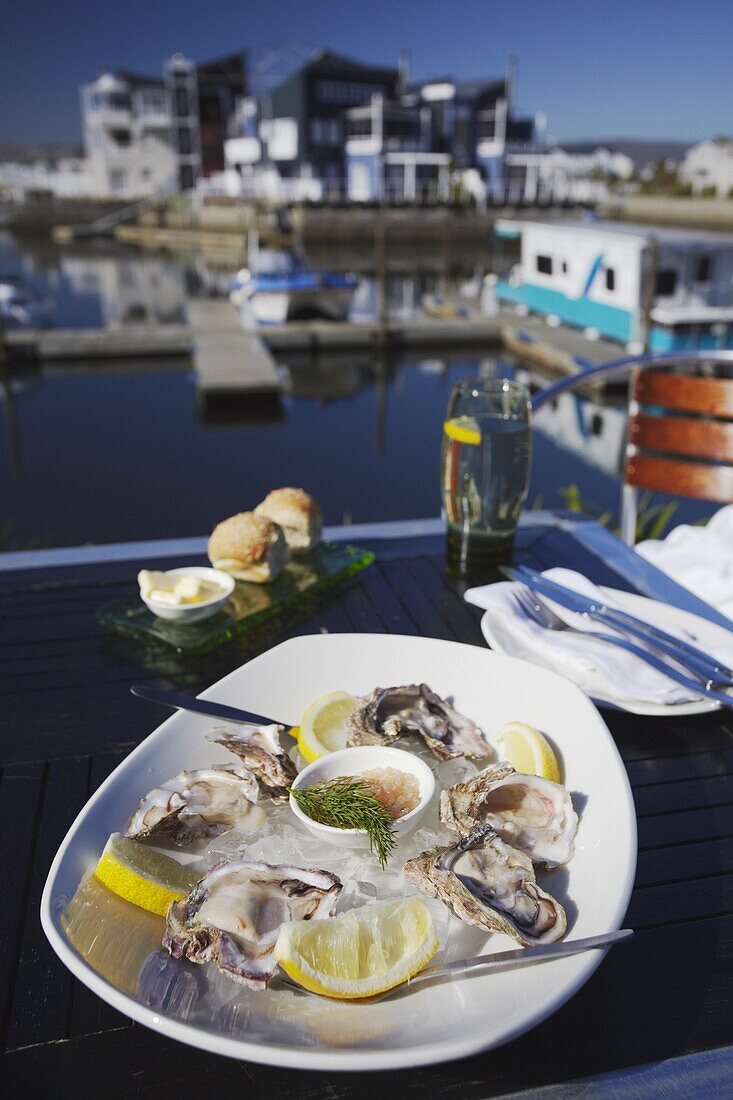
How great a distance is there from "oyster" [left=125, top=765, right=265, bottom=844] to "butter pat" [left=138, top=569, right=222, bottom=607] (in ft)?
2.03

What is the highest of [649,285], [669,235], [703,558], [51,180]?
[51,180]

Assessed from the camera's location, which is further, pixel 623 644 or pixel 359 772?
pixel 623 644

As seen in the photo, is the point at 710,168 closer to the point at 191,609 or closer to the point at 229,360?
the point at 229,360

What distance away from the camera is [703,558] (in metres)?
3.20

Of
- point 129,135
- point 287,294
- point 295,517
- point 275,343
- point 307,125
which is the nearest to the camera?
point 295,517

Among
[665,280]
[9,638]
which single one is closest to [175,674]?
[9,638]

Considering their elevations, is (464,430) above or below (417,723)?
above

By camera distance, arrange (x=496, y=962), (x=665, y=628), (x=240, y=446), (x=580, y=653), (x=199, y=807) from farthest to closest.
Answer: (x=240, y=446), (x=665, y=628), (x=580, y=653), (x=199, y=807), (x=496, y=962)

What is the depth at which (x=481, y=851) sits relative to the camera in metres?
0.89

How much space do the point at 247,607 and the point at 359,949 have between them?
980mm

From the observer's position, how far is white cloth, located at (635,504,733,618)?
3.02m

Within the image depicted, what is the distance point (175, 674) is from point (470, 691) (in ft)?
1.83

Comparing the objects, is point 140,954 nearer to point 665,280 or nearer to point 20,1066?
point 20,1066

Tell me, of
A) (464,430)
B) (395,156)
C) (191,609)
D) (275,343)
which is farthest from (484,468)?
(395,156)
